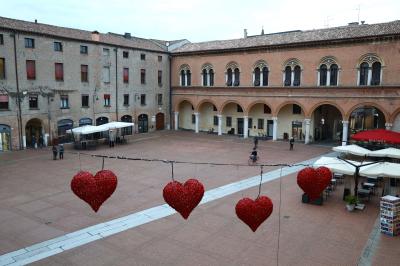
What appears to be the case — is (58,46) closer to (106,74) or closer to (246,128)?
(106,74)

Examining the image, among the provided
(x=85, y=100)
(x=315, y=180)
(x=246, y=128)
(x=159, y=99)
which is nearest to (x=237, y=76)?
(x=246, y=128)

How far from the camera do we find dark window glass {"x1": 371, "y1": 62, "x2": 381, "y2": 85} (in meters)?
27.8

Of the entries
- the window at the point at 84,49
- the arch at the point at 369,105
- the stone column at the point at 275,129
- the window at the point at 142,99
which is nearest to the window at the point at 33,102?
the window at the point at 84,49

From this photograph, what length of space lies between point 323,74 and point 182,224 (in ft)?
74.0

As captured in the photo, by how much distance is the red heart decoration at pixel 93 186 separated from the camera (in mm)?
8562

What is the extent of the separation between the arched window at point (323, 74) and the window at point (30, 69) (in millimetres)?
25086

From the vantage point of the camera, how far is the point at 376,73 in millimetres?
28047

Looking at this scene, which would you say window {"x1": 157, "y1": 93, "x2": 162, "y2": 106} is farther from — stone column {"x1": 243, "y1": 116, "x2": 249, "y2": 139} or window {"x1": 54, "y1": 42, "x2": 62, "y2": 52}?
window {"x1": 54, "y1": 42, "x2": 62, "y2": 52}

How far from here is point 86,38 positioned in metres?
33.5

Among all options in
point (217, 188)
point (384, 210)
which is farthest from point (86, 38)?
point (384, 210)

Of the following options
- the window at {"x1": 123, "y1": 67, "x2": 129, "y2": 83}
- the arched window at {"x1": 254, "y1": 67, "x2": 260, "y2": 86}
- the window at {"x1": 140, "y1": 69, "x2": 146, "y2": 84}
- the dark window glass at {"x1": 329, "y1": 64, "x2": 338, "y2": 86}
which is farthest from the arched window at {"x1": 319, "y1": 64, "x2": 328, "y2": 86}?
the window at {"x1": 123, "y1": 67, "x2": 129, "y2": 83}

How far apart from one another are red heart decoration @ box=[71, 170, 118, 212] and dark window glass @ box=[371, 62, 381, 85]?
2591 centimetres

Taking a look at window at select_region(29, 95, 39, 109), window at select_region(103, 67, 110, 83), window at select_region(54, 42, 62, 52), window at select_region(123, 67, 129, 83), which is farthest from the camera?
window at select_region(123, 67, 129, 83)

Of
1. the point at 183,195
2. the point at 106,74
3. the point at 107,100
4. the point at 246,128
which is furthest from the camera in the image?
the point at 246,128
